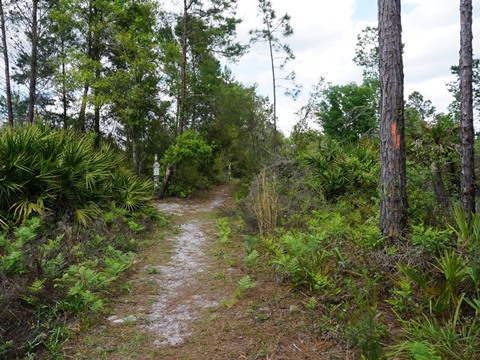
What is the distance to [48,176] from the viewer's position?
6.62 meters

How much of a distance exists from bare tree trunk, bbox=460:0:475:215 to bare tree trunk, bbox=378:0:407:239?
2604 mm

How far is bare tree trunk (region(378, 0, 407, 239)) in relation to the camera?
4.26 meters

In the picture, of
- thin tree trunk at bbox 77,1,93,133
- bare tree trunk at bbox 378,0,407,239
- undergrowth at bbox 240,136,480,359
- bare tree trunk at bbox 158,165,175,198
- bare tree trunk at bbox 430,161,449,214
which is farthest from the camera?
thin tree trunk at bbox 77,1,93,133

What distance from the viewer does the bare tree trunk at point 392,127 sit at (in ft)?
14.0

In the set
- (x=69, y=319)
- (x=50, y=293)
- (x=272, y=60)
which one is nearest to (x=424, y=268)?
(x=69, y=319)

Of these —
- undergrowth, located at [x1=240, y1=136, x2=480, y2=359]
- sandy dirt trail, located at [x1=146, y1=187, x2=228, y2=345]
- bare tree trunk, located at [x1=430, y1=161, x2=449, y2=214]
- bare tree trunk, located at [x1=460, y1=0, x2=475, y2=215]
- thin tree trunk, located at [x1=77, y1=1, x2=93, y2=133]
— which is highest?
thin tree trunk, located at [x1=77, y1=1, x2=93, y2=133]

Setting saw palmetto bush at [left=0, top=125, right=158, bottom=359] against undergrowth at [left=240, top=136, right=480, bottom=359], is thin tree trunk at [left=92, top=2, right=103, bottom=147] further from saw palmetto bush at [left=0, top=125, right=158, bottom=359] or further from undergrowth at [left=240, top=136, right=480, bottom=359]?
undergrowth at [left=240, top=136, right=480, bottom=359]

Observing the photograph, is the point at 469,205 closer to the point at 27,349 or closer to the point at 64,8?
the point at 27,349

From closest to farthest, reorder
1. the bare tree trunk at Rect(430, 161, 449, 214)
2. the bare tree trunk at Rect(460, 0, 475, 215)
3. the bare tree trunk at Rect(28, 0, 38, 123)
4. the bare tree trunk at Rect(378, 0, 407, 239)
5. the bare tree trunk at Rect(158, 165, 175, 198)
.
A: the bare tree trunk at Rect(378, 0, 407, 239) < the bare tree trunk at Rect(460, 0, 475, 215) < the bare tree trunk at Rect(430, 161, 449, 214) < the bare tree trunk at Rect(158, 165, 175, 198) < the bare tree trunk at Rect(28, 0, 38, 123)

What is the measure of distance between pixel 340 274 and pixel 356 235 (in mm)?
691

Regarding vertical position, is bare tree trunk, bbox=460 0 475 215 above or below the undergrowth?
above

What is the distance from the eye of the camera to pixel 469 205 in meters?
5.94

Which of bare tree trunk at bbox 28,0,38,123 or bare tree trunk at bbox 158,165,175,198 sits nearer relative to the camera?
bare tree trunk at bbox 158,165,175,198

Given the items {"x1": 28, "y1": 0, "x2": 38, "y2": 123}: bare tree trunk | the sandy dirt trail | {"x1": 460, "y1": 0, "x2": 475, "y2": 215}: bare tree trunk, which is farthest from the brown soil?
{"x1": 28, "y1": 0, "x2": 38, "y2": 123}: bare tree trunk
